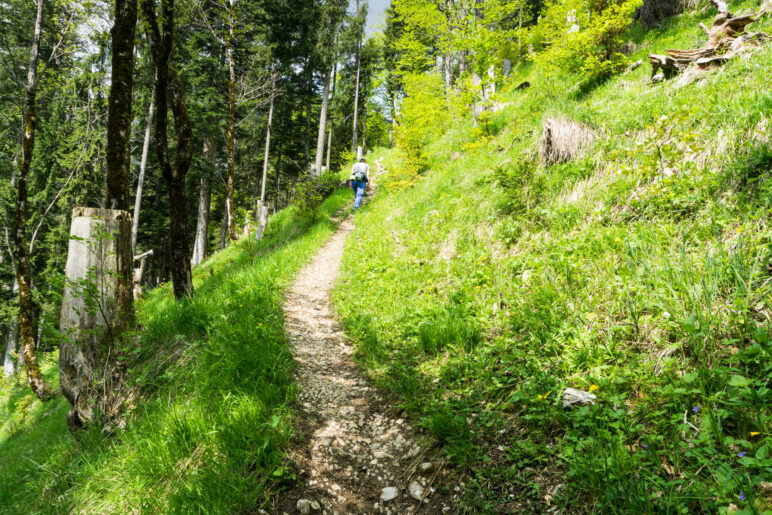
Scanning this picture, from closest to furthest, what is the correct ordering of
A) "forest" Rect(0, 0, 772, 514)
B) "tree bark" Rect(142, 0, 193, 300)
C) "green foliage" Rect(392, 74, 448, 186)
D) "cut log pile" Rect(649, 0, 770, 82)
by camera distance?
"forest" Rect(0, 0, 772, 514) < "tree bark" Rect(142, 0, 193, 300) < "cut log pile" Rect(649, 0, 770, 82) < "green foliage" Rect(392, 74, 448, 186)

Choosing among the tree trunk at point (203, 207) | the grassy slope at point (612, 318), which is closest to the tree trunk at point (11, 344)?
the tree trunk at point (203, 207)

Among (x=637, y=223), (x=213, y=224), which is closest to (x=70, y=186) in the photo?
(x=213, y=224)

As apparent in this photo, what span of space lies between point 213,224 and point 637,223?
3650 centimetres

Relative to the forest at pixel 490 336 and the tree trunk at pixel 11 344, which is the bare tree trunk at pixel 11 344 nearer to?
the tree trunk at pixel 11 344

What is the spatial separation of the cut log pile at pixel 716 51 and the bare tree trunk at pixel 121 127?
8241mm

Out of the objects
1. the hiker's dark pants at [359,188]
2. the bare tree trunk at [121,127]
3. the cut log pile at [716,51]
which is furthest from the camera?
the hiker's dark pants at [359,188]

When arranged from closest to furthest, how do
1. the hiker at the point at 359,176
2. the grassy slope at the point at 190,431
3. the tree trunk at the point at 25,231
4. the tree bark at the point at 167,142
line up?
the grassy slope at the point at 190,431, the tree bark at the point at 167,142, the tree trunk at the point at 25,231, the hiker at the point at 359,176

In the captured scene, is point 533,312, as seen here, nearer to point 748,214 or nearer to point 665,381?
point 665,381

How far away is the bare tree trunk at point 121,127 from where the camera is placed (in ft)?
12.7

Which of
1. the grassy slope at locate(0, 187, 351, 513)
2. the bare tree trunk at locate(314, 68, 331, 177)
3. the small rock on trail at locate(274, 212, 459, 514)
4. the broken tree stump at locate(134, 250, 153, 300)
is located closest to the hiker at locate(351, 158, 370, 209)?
the bare tree trunk at locate(314, 68, 331, 177)

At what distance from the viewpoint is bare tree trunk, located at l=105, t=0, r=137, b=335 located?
12.7ft

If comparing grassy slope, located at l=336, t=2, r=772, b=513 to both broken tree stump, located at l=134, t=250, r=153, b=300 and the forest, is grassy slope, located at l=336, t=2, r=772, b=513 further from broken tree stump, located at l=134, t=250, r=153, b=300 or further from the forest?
broken tree stump, located at l=134, t=250, r=153, b=300

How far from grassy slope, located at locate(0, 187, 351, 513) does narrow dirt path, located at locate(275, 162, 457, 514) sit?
9.7 inches

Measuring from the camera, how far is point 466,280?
4.48 meters
